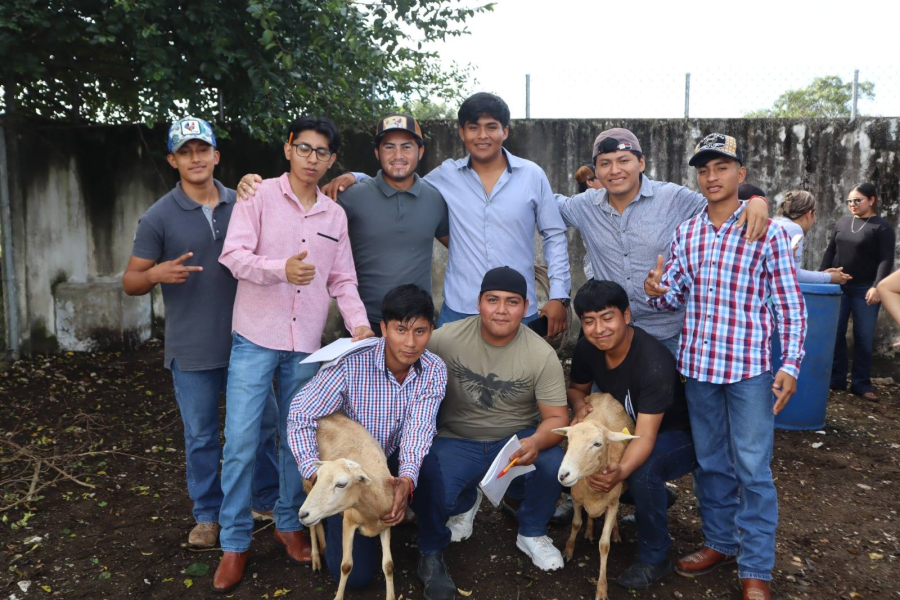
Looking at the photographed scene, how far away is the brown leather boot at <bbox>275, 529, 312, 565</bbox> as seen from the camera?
380 cm

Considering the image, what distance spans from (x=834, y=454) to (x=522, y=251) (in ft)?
11.7

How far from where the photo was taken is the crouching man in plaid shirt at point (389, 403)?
11.4 feet

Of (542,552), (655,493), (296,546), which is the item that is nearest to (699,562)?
(655,493)

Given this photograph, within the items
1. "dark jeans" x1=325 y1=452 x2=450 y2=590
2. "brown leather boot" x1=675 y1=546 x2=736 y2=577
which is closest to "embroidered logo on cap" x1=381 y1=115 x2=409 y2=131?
"dark jeans" x1=325 y1=452 x2=450 y2=590

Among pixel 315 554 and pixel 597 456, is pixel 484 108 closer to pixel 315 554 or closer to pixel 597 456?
pixel 597 456

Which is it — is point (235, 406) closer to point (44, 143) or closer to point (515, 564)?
point (515, 564)

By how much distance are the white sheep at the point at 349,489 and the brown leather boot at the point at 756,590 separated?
1775 millimetres

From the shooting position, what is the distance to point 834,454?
18.9 ft

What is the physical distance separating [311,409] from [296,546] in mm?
890

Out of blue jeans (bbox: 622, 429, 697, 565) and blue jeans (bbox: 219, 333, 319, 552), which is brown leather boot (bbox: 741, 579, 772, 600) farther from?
blue jeans (bbox: 219, 333, 319, 552)

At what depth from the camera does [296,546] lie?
3.84 metres

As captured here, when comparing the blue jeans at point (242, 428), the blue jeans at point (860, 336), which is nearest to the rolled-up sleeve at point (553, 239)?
the blue jeans at point (242, 428)

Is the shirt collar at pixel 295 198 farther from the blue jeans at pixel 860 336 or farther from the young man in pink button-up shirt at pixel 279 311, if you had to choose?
the blue jeans at pixel 860 336

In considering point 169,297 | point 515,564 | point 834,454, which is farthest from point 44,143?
point 834,454
